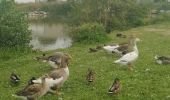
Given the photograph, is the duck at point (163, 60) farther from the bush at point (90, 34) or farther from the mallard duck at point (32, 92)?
the bush at point (90, 34)

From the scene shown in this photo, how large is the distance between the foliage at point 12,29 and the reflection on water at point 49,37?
12133 millimetres

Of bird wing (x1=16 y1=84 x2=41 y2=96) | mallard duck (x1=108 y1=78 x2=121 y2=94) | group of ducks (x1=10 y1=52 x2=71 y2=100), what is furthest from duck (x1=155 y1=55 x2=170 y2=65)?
bird wing (x1=16 y1=84 x2=41 y2=96)

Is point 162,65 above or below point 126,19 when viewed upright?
above

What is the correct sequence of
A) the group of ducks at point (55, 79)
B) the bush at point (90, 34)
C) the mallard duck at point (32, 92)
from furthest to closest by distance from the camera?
the bush at point (90, 34), the group of ducks at point (55, 79), the mallard duck at point (32, 92)

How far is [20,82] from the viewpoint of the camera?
71.4 ft

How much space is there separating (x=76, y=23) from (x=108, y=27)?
4.46 m

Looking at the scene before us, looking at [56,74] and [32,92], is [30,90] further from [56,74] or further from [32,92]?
[56,74]

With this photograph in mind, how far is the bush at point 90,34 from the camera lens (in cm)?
4178

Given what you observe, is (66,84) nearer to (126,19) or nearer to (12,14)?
(12,14)

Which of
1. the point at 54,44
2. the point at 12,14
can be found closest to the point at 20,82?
the point at 12,14

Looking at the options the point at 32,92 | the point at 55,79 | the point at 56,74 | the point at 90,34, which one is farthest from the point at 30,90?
the point at 90,34

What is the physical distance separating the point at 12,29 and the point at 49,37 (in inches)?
1087

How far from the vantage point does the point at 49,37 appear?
64.8m

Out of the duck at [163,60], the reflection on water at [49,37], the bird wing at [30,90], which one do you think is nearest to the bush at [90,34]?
the reflection on water at [49,37]
